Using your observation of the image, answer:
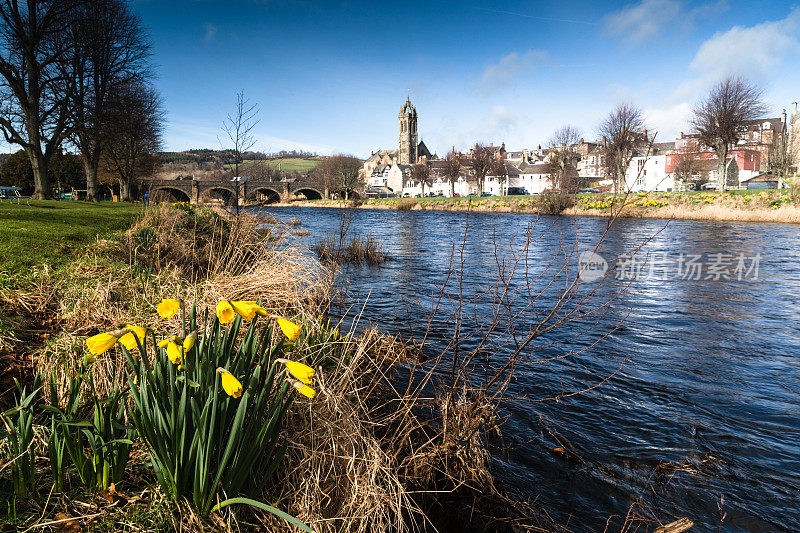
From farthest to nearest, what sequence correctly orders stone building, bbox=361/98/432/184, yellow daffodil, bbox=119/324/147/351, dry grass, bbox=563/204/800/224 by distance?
stone building, bbox=361/98/432/184
dry grass, bbox=563/204/800/224
yellow daffodil, bbox=119/324/147/351

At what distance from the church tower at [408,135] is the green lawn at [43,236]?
136m

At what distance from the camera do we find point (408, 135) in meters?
143

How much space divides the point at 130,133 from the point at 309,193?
6357 centimetres

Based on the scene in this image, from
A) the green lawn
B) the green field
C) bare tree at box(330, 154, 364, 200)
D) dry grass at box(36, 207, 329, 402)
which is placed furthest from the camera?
the green field

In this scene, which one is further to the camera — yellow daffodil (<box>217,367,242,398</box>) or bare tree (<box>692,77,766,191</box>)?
bare tree (<box>692,77,766,191</box>)

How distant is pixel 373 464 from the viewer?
2865mm

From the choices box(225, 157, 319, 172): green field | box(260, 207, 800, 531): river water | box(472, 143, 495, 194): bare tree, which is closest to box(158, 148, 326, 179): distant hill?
box(225, 157, 319, 172): green field

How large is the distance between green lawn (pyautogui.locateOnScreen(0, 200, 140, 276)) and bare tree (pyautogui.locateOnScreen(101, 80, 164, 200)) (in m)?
14.5

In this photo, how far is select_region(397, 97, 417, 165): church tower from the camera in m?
142

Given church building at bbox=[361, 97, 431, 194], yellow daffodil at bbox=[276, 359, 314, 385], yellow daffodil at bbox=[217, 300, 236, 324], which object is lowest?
yellow daffodil at bbox=[276, 359, 314, 385]

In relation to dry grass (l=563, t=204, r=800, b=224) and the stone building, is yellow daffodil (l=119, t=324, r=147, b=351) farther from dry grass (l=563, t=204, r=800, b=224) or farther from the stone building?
the stone building

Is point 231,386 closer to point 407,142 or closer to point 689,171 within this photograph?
point 689,171

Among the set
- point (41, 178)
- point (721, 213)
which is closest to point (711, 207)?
point (721, 213)

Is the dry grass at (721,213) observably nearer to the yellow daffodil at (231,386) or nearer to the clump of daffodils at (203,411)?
the clump of daffodils at (203,411)
